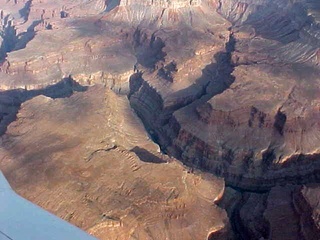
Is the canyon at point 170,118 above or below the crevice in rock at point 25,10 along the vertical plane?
above

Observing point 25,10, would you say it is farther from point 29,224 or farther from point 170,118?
point 29,224

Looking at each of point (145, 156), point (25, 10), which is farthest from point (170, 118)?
point (25, 10)

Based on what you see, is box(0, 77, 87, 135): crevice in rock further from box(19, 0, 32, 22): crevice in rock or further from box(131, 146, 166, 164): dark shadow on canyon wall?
box(19, 0, 32, 22): crevice in rock

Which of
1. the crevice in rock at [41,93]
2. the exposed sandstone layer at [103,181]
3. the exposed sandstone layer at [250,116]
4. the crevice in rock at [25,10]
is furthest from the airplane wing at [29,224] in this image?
the crevice in rock at [25,10]

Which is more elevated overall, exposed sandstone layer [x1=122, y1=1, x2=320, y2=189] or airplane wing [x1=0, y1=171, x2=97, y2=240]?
airplane wing [x1=0, y1=171, x2=97, y2=240]

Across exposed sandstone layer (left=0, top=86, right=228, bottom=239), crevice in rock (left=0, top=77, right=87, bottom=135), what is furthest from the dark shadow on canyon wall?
crevice in rock (left=0, top=77, right=87, bottom=135)

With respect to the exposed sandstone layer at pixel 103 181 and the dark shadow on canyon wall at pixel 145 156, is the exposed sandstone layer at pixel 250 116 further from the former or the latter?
the exposed sandstone layer at pixel 103 181

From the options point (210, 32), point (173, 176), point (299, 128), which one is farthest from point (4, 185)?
point (210, 32)

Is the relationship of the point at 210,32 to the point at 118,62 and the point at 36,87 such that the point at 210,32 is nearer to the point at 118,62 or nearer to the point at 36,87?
the point at 118,62
